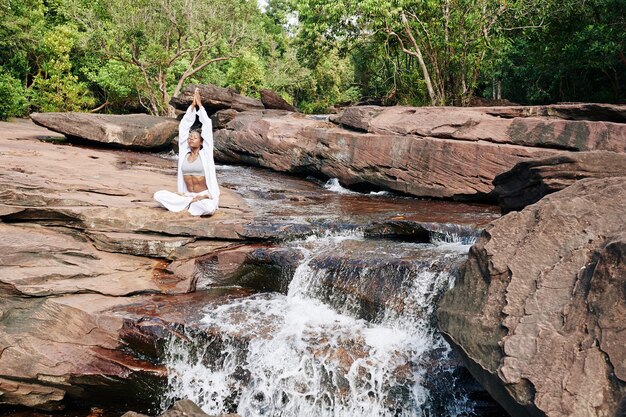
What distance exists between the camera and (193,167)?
798 cm

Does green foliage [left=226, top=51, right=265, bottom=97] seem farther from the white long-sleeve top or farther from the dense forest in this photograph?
the white long-sleeve top

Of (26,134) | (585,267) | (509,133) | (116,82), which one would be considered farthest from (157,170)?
(116,82)

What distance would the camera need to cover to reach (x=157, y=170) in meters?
12.3

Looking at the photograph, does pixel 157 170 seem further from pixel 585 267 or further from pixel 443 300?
pixel 585 267

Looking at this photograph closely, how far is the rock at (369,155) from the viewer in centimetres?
1049

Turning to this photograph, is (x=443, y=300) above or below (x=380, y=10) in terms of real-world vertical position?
below

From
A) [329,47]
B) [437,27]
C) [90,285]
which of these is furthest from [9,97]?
[90,285]

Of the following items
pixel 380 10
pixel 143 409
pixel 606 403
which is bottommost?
pixel 143 409

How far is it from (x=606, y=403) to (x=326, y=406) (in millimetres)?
2703

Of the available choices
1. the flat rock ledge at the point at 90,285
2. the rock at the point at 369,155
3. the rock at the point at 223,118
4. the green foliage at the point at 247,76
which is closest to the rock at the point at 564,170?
the rock at the point at 369,155

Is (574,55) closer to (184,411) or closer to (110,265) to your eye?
(110,265)

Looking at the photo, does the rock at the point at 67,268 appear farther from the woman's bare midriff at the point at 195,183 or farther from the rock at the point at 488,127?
the rock at the point at 488,127

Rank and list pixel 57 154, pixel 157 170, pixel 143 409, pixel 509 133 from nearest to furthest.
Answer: pixel 143 409
pixel 509 133
pixel 57 154
pixel 157 170

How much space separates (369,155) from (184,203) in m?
5.13
